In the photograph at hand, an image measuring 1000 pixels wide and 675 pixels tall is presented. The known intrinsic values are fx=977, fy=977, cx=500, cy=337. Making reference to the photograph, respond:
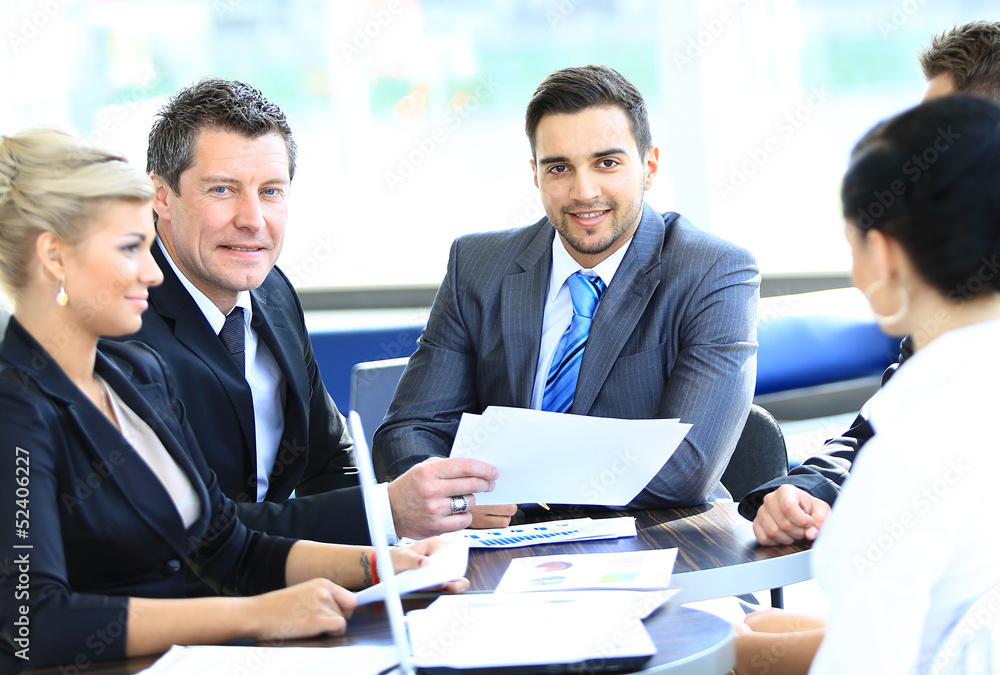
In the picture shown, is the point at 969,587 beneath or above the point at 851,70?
beneath

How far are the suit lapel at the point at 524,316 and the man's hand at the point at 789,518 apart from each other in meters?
0.73

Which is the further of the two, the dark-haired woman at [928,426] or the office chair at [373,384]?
the office chair at [373,384]

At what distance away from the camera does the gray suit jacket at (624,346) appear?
197cm

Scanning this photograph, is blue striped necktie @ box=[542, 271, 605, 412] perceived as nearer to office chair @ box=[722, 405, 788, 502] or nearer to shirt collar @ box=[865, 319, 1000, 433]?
office chair @ box=[722, 405, 788, 502]

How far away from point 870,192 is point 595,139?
4.14 feet

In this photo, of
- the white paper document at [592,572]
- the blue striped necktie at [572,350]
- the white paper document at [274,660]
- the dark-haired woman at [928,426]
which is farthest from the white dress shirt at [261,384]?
the dark-haired woman at [928,426]

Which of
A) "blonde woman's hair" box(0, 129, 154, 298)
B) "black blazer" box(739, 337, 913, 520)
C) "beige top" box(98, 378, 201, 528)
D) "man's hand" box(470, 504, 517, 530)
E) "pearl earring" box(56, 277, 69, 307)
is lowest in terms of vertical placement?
"man's hand" box(470, 504, 517, 530)

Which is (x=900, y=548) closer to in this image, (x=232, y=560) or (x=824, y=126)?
(x=232, y=560)

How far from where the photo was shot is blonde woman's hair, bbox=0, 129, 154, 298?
1.35 m

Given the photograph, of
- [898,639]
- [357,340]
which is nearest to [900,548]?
[898,639]

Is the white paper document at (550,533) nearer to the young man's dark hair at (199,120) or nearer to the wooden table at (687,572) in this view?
the wooden table at (687,572)

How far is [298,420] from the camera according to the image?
215 centimetres

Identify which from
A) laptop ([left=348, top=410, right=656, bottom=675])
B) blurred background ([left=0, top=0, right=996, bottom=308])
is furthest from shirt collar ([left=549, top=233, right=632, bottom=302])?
blurred background ([left=0, top=0, right=996, bottom=308])

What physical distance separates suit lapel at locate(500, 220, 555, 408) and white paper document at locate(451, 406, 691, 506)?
0.50 meters
